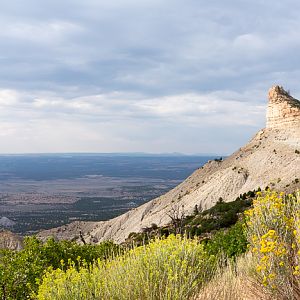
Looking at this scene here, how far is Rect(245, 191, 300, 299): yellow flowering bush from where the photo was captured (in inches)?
305

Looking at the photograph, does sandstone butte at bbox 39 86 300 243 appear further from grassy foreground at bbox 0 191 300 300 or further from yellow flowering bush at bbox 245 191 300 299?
yellow flowering bush at bbox 245 191 300 299

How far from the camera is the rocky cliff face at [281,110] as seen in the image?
66.9 m

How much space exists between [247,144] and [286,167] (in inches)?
757

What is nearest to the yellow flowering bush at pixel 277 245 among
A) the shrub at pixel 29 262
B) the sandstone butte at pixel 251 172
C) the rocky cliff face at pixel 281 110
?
the shrub at pixel 29 262

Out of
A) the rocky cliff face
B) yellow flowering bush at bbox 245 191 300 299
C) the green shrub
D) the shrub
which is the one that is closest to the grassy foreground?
yellow flowering bush at bbox 245 191 300 299

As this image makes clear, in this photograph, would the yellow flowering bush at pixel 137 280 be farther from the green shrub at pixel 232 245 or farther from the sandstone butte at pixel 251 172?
the sandstone butte at pixel 251 172

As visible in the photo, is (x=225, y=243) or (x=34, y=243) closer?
(x=34, y=243)

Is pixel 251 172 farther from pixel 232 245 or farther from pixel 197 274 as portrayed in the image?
pixel 197 274

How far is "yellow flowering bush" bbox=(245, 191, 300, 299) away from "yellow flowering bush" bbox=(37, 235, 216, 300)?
1439 millimetres

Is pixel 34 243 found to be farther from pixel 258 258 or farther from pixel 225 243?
pixel 258 258

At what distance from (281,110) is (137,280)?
2561 inches

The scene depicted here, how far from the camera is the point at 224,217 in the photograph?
4656cm

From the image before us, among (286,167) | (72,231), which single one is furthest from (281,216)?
(72,231)

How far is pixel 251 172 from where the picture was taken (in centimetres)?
6569
